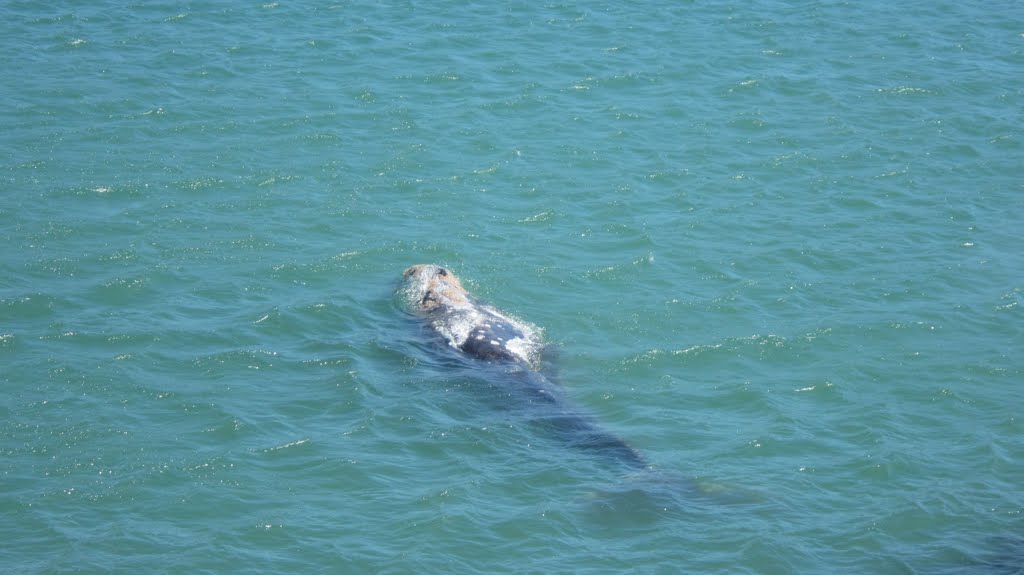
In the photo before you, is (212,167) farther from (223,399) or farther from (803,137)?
(803,137)

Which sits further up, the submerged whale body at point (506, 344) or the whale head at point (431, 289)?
the whale head at point (431, 289)

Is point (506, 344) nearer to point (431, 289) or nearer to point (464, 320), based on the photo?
point (464, 320)

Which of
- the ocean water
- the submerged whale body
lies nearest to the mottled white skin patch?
the submerged whale body

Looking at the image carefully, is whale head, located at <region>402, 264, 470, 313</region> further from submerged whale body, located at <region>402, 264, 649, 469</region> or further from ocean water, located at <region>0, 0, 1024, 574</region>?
ocean water, located at <region>0, 0, 1024, 574</region>

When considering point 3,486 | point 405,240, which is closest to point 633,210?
point 405,240

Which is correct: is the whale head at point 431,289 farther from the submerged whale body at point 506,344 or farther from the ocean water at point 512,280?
the ocean water at point 512,280

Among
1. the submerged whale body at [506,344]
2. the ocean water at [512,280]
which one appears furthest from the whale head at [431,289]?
the ocean water at [512,280]
